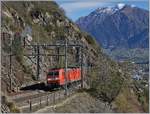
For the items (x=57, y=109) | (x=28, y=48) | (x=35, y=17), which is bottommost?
(x=57, y=109)

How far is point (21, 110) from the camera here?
2725 cm

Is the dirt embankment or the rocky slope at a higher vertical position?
the rocky slope

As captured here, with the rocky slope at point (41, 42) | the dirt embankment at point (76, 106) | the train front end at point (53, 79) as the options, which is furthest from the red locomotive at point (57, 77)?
the dirt embankment at point (76, 106)

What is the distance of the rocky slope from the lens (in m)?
48.0

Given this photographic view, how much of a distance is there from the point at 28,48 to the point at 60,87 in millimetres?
13368

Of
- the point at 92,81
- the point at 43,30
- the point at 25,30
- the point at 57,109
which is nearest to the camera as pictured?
the point at 57,109

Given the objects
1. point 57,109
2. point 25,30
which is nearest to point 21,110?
point 57,109

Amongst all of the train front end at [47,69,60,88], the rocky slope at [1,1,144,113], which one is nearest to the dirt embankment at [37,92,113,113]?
the rocky slope at [1,1,144,113]

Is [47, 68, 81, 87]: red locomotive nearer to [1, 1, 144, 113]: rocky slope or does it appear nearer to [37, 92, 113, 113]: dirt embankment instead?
[1, 1, 144, 113]: rocky slope

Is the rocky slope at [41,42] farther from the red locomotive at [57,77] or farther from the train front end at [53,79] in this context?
the train front end at [53,79]

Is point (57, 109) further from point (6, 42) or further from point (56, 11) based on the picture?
point (56, 11)

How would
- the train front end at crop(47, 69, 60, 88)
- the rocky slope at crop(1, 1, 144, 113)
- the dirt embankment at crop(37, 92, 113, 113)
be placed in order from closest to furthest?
the dirt embankment at crop(37, 92, 113, 113), the train front end at crop(47, 69, 60, 88), the rocky slope at crop(1, 1, 144, 113)

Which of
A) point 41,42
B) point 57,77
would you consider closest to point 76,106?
point 57,77

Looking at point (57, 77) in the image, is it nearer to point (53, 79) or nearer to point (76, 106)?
point (53, 79)
